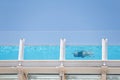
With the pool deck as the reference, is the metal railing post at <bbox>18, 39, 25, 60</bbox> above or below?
above

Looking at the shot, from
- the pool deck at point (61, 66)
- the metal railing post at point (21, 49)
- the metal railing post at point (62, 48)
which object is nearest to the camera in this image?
the pool deck at point (61, 66)

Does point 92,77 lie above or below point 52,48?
below

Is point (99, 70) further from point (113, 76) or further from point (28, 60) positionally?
point (28, 60)

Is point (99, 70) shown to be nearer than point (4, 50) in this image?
Yes

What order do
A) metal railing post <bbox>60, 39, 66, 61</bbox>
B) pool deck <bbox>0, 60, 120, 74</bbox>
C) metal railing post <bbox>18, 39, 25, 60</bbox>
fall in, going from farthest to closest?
1. metal railing post <bbox>18, 39, 25, 60</bbox>
2. metal railing post <bbox>60, 39, 66, 61</bbox>
3. pool deck <bbox>0, 60, 120, 74</bbox>

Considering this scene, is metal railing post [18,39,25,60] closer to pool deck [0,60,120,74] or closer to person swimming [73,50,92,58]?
pool deck [0,60,120,74]

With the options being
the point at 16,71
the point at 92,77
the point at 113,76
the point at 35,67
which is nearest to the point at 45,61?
the point at 35,67

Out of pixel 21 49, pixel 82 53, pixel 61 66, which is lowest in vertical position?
pixel 61 66

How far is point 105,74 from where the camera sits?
7441 millimetres

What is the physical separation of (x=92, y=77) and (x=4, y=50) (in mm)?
2446

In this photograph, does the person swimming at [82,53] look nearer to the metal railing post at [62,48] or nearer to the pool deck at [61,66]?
the pool deck at [61,66]

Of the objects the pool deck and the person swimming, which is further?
the person swimming

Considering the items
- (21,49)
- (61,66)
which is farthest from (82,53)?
(21,49)

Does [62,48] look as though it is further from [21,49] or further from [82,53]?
[21,49]
